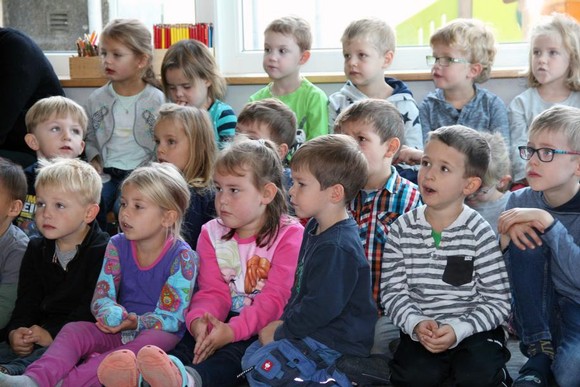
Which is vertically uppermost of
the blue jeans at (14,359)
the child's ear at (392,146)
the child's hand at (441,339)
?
the child's ear at (392,146)

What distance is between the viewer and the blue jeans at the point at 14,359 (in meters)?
2.41

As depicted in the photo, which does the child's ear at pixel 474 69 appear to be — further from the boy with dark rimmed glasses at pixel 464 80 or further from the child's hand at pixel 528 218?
the child's hand at pixel 528 218

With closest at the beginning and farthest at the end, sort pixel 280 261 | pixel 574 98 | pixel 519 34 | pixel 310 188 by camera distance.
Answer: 1. pixel 310 188
2. pixel 280 261
3. pixel 574 98
4. pixel 519 34

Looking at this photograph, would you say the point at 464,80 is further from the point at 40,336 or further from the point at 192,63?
the point at 40,336

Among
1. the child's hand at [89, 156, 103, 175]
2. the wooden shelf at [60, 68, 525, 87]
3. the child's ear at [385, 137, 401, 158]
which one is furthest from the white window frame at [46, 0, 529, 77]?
the child's ear at [385, 137, 401, 158]

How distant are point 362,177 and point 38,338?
1147mm

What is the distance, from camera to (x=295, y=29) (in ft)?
12.2

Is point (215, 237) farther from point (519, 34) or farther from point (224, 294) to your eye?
point (519, 34)

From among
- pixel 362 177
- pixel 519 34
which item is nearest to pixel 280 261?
pixel 362 177

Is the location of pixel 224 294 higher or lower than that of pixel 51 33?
lower

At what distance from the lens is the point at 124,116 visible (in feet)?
12.3

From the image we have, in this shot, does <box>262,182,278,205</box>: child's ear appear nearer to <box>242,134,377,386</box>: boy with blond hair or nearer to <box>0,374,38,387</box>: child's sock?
<box>242,134,377,386</box>: boy with blond hair

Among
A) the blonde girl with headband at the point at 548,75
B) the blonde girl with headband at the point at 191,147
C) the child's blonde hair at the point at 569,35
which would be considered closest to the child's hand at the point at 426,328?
the blonde girl with headband at the point at 191,147

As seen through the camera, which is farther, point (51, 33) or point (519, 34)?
point (51, 33)
